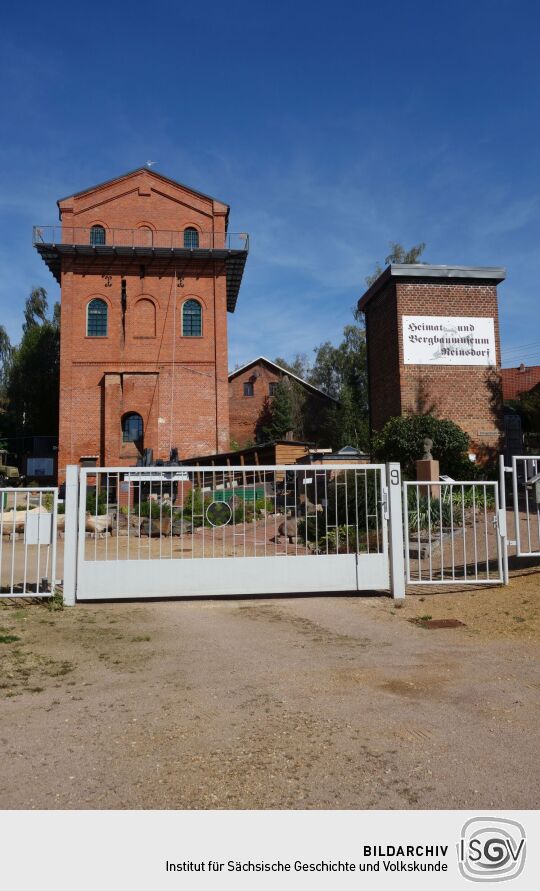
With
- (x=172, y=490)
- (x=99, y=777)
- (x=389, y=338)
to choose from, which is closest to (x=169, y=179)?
(x=389, y=338)

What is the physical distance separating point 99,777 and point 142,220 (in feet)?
108

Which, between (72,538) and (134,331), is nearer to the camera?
(72,538)

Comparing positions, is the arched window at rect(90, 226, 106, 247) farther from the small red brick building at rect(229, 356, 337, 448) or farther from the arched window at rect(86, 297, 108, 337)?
the small red brick building at rect(229, 356, 337, 448)

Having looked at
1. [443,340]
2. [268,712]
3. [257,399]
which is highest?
[257,399]

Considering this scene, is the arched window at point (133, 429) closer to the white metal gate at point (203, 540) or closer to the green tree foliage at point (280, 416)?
the green tree foliage at point (280, 416)

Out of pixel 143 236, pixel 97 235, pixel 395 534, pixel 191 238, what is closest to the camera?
pixel 395 534

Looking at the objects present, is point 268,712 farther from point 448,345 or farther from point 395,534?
point 448,345

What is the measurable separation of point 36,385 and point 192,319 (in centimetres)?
1652

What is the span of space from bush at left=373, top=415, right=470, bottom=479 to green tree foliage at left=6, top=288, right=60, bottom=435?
27.5 metres

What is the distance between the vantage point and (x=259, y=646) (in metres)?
6.29

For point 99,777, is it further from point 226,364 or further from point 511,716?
point 226,364

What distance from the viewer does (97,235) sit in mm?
32531
